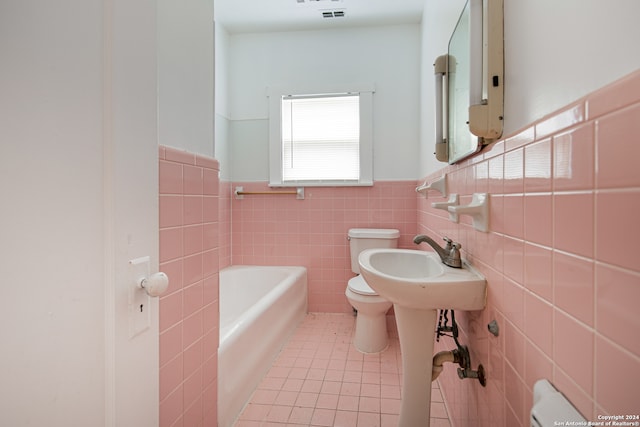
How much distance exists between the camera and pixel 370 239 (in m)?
2.44

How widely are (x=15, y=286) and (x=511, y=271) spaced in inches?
41.0

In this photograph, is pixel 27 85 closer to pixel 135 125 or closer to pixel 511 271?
pixel 135 125

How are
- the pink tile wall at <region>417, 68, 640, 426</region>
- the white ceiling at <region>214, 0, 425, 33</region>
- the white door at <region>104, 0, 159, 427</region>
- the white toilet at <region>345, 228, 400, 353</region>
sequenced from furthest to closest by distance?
the white ceiling at <region>214, 0, 425, 33</region> → the white toilet at <region>345, 228, 400, 353</region> → the white door at <region>104, 0, 159, 427</region> → the pink tile wall at <region>417, 68, 640, 426</region>

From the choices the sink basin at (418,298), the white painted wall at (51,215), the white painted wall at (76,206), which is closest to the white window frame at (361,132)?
the sink basin at (418,298)

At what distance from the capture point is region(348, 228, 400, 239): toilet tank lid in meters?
2.42

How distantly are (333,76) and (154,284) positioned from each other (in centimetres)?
245

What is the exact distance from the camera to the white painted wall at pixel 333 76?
2572 mm

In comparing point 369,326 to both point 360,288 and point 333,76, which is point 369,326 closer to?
point 360,288

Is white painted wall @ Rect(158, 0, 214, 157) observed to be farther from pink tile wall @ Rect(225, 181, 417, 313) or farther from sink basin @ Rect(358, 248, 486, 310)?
pink tile wall @ Rect(225, 181, 417, 313)

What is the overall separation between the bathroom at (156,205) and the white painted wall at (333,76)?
5.63ft

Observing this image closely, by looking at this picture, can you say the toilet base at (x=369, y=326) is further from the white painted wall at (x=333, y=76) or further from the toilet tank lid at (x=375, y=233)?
the white painted wall at (x=333, y=76)

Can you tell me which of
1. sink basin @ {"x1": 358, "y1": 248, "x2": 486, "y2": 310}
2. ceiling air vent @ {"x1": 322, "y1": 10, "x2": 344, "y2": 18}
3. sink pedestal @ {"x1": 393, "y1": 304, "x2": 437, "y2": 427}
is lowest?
sink pedestal @ {"x1": 393, "y1": 304, "x2": 437, "y2": 427}

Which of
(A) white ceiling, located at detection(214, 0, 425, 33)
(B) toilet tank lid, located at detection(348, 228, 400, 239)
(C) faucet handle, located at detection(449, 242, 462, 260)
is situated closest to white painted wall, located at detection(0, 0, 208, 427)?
(C) faucet handle, located at detection(449, 242, 462, 260)

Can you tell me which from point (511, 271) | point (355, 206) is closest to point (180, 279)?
point (511, 271)
